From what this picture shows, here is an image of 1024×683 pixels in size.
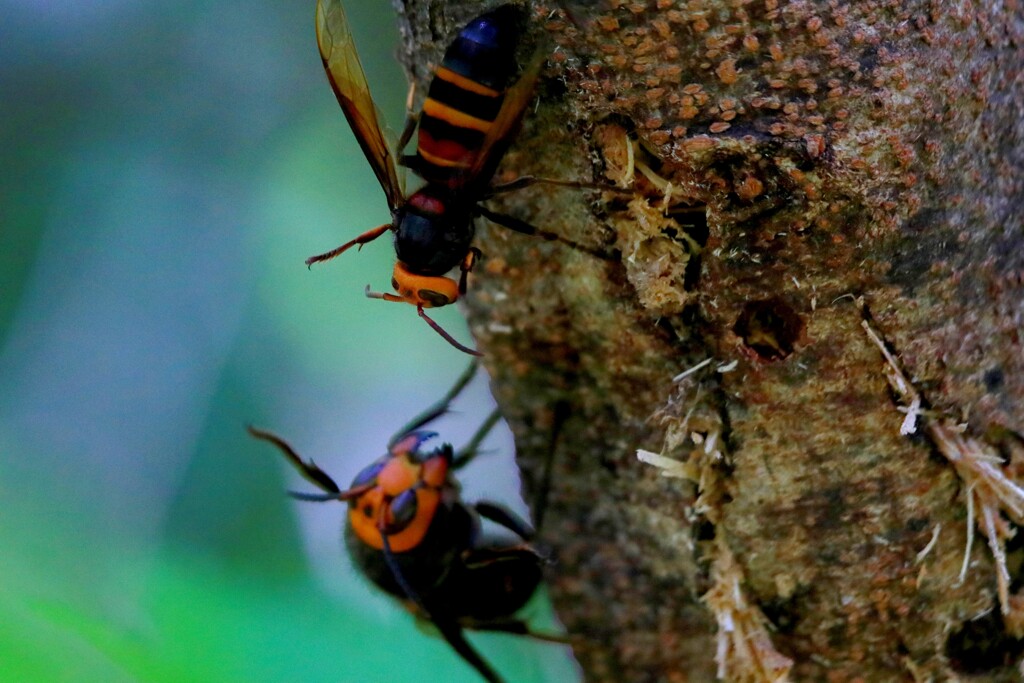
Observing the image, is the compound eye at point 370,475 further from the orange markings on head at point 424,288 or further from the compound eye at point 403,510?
the orange markings on head at point 424,288

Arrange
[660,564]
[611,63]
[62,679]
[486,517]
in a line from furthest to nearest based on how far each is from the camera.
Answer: [486,517] < [62,679] < [660,564] < [611,63]

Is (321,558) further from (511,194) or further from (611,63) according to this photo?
(611,63)

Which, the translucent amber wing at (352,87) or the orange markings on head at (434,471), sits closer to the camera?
the translucent amber wing at (352,87)

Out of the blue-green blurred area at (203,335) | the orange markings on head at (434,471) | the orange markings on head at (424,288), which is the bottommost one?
the blue-green blurred area at (203,335)

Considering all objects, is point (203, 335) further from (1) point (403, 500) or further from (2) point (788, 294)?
(2) point (788, 294)

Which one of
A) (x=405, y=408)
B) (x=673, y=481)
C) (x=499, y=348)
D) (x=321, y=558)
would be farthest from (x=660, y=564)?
(x=405, y=408)

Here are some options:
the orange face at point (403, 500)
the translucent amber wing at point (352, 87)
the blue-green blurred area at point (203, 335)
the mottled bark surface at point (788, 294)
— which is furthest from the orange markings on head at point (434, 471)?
the blue-green blurred area at point (203, 335)

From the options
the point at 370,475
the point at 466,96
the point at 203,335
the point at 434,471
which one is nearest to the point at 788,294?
the point at 466,96
